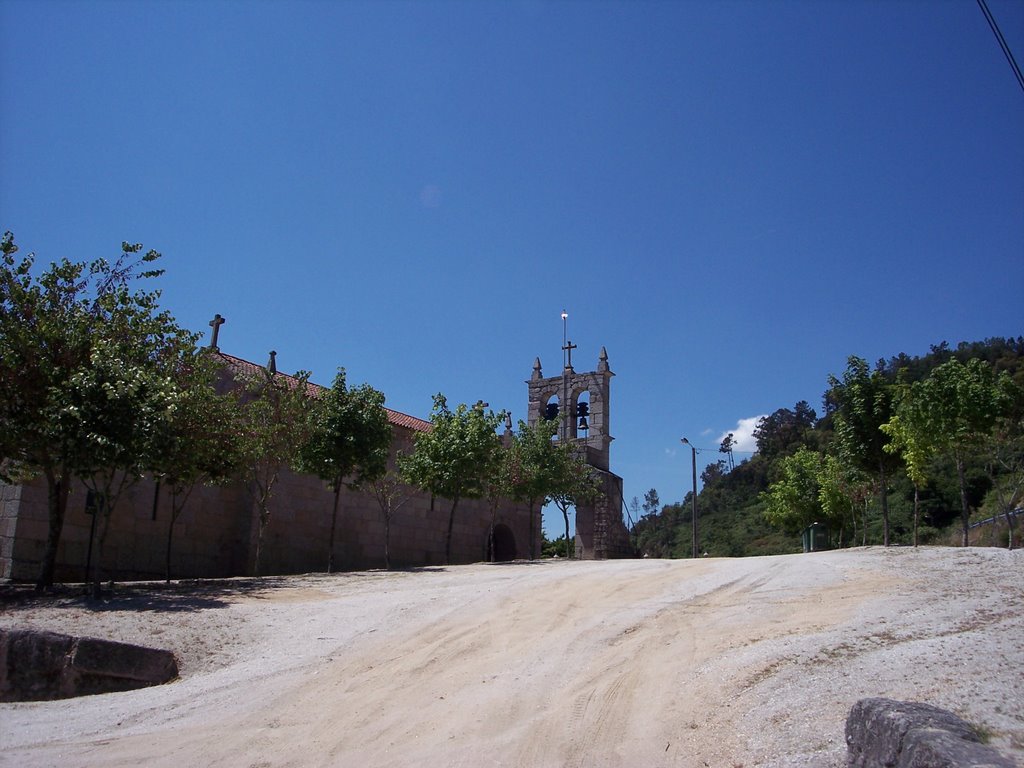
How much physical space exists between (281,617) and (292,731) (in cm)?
473

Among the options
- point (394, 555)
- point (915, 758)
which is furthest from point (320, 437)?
point (915, 758)

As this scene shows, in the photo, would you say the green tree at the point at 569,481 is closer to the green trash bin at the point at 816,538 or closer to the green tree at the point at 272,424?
the green trash bin at the point at 816,538

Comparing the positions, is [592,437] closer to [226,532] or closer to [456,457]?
[456,457]

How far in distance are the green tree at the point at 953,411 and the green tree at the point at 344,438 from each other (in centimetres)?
1243

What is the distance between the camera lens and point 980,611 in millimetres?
8391

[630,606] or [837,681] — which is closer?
[837,681]

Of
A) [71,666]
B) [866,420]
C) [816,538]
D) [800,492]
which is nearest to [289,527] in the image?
[71,666]

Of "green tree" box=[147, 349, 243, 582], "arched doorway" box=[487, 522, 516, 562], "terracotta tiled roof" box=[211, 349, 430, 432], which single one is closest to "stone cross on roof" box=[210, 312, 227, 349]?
"terracotta tiled roof" box=[211, 349, 430, 432]

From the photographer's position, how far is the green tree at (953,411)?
16.7 m

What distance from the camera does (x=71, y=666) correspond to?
8891mm

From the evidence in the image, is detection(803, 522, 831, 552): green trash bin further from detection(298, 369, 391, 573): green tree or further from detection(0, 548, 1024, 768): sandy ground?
detection(298, 369, 391, 573): green tree

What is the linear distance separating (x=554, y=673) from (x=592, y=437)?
25888 millimetres

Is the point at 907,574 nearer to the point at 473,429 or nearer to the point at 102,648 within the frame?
the point at 102,648

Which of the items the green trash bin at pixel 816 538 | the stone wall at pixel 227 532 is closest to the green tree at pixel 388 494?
the stone wall at pixel 227 532
